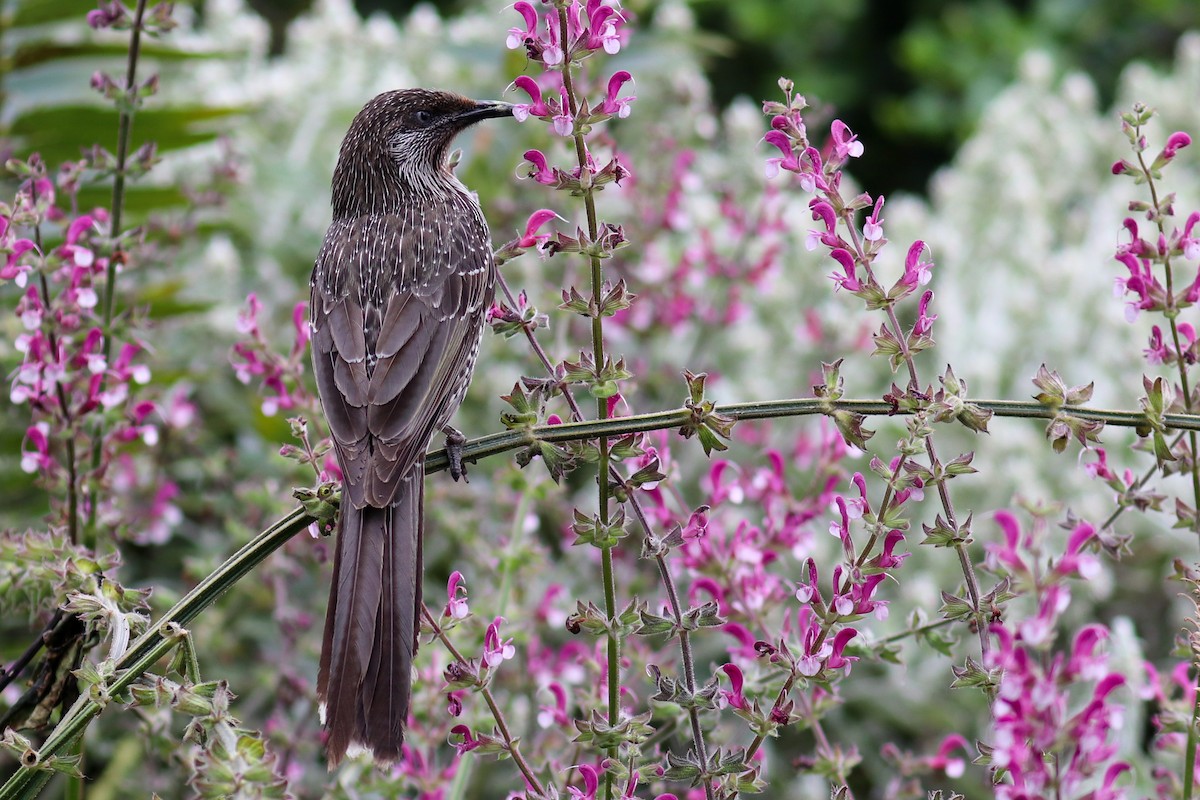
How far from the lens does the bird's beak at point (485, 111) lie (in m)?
2.26

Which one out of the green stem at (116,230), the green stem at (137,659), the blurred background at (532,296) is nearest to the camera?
the green stem at (137,659)

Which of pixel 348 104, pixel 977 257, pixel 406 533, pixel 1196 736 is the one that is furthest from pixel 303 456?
pixel 977 257

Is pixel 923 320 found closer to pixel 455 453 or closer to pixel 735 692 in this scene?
pixel 735 692

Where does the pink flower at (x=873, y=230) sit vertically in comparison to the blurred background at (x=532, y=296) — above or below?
below

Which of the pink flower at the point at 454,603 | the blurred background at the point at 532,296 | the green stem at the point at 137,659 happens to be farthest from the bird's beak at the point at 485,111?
the green stem at the point at 137,659

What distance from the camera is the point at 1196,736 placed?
149 cm

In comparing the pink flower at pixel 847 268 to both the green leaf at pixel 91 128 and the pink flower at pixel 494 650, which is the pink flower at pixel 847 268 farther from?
the green leaf at pixel 91 128

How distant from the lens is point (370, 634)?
1606 millimetres

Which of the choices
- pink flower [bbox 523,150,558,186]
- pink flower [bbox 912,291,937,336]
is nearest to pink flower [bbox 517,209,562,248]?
pink flower [bbox 523,150,558,186]

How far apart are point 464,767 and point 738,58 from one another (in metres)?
6.60

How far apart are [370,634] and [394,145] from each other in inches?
51.7

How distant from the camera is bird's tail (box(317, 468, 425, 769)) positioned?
154cm

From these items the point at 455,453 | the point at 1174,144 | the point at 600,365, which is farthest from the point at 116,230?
the point at 1174,144

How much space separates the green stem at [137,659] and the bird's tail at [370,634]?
230 millimetres
